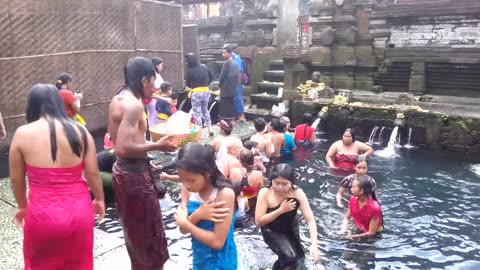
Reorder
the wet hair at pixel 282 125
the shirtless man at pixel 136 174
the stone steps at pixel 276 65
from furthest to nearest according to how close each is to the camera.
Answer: the stone steps at pixel 276 65 → the wet hair at pixel 282 125 → the shirtless man at pixel 136 174

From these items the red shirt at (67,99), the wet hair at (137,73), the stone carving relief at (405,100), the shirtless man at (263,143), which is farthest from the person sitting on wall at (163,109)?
the stone carving relief at (405,100)

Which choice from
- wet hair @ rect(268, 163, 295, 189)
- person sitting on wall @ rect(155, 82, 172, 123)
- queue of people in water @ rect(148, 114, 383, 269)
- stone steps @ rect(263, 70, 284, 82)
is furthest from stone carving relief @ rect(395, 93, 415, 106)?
wet hair @ rect(268, 163, 295, 189)

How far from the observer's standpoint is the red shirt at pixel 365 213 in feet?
18.9

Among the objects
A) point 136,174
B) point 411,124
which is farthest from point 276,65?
point 136,174

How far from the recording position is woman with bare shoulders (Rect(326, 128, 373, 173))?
8.52 meters

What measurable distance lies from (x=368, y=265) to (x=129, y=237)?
3156mm

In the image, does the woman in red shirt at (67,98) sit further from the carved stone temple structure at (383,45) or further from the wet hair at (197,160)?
the carved stone temple structure at (383,45)

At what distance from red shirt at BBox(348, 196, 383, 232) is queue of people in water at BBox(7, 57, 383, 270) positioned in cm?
169

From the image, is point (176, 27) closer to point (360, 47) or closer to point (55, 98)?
point (360, 47)

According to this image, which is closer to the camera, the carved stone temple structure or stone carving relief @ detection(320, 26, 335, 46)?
the carved stone temple structure

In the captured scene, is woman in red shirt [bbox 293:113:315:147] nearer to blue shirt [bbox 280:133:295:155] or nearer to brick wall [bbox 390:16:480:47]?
blue shirt [bbox 280:133:295:155]

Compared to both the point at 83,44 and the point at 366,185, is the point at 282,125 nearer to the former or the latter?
the point at 366,185

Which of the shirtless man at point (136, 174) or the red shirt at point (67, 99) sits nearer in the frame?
the shirtless man at point (136, 174)

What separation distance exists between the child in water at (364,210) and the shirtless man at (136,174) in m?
3.06
